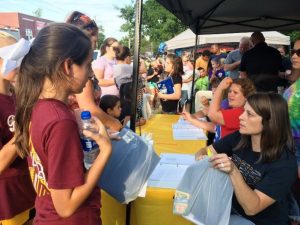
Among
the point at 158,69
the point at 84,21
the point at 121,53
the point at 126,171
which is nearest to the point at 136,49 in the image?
→ the point at 84,21

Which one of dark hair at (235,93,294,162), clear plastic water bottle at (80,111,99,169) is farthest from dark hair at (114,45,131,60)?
clear plastic water bottle at (80,111,99,169)

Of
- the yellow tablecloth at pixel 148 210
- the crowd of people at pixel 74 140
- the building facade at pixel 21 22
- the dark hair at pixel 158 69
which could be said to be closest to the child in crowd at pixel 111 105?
the crowd of people at pixel 74 140

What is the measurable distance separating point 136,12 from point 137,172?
2.67ft

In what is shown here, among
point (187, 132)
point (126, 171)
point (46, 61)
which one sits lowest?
→ point (187, 132)

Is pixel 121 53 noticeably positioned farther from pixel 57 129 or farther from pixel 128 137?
pixel 57 129

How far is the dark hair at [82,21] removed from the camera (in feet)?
5.46

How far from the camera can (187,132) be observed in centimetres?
271

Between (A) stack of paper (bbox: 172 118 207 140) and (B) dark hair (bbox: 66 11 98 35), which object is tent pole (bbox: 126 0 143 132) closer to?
(B) dark hair (bbox: 66 11 98 35)

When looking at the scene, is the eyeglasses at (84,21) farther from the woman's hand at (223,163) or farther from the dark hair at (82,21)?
the woman's hand at (223,163)

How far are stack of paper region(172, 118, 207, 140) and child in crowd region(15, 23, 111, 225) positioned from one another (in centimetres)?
153

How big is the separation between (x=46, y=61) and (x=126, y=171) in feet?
1.74

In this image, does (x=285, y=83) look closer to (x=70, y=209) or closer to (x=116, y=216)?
(x=116, y=216)

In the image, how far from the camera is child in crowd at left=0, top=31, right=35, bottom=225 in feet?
4.38

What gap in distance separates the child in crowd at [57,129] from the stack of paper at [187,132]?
1534 millimetres
